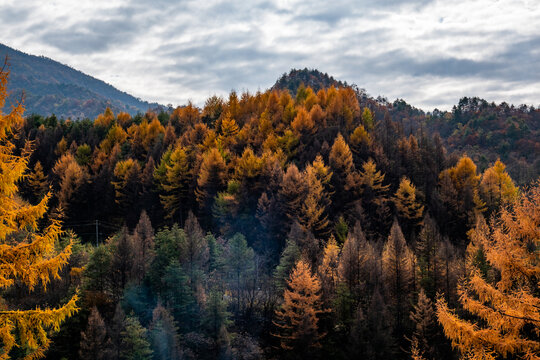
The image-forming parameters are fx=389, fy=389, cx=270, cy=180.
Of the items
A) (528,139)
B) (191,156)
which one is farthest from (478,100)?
(191,156)

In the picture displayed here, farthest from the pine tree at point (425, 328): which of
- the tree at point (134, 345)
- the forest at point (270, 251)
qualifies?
the tree at point (134, 345)

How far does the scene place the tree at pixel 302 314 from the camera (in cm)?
3775

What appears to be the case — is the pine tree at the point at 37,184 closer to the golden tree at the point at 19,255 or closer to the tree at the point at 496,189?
the golden tree at the point at 19,255

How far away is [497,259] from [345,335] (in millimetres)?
34024

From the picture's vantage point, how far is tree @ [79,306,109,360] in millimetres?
31438

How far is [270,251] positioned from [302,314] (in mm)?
15760

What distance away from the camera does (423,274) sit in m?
43.6

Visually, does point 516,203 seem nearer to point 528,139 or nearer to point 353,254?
point 353,254

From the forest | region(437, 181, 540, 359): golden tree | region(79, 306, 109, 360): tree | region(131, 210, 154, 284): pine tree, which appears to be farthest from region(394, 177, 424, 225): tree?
region(437, 181, 540, 359): golden tree

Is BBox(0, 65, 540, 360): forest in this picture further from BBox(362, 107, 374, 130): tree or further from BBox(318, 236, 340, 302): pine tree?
BBox(362, 107, 374, 130): tree

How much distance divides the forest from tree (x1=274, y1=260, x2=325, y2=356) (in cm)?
18

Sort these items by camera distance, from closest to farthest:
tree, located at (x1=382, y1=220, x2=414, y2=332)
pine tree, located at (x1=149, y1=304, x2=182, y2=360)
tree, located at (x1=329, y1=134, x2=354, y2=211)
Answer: pine tree, located at (x1=149, y1=304, x2=182, y2=360) → tree, located at (x1=382, y1=220, x2=414, y2=332) → tree, located at (x1=329, y1=134, x2=354, y2=211)

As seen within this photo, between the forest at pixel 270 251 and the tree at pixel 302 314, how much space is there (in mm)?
178

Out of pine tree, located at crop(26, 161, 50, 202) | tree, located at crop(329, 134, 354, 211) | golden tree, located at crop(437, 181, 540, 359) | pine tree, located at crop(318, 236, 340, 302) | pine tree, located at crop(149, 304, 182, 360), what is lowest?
pine tree, located at crop(149, 304, 182, 360)
